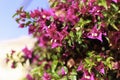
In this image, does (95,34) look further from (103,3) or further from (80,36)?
(103,3)

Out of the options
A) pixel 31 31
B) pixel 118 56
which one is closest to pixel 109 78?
Answer: pixel 118 56

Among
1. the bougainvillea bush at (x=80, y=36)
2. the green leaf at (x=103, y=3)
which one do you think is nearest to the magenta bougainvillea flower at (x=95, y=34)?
the bougainvillea bush at (x=80, y=36)

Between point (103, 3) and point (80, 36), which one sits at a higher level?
point (103, 3)

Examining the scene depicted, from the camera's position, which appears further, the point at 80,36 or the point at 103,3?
the point at 80,36

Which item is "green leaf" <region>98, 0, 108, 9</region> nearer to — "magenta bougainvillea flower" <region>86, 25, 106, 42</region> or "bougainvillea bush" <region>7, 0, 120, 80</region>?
"bougainvillea bush" <region>7, 0, 120, 80</region>

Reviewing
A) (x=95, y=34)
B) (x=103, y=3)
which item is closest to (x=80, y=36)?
(x=95, y=34)

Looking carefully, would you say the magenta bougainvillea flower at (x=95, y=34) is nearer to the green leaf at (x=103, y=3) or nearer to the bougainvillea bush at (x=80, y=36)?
the bougainvillea bush at (x=80, y=36)

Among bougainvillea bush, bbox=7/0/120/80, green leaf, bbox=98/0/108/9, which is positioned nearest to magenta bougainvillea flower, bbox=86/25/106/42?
bougainvillea bush, bbox=7/0/120/80

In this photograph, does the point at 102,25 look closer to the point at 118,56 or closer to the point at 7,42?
the point at 118,56
